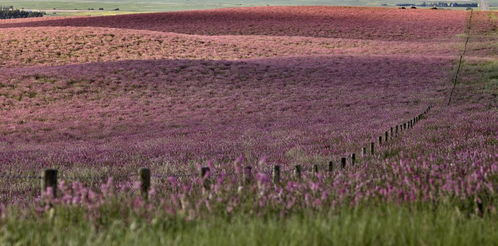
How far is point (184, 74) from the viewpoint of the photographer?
36.5 metres

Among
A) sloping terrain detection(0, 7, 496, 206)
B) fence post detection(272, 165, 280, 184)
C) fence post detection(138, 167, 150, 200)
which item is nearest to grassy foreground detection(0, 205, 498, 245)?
fence post detection(138, 167, 150, 200)

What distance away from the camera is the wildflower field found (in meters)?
6.13

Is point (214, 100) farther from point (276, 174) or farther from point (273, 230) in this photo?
point (273, 230)

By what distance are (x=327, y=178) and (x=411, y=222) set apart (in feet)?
9.96

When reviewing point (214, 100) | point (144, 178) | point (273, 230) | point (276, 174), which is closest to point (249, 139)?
point (276, 174)

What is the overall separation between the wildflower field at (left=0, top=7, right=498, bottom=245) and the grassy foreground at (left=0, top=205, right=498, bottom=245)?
2 centimetres

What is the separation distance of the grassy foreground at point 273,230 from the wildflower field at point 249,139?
0.02 meters

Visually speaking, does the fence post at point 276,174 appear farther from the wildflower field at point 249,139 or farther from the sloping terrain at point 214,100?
the sloping terrain at point 214,100

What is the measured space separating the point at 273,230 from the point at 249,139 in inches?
548

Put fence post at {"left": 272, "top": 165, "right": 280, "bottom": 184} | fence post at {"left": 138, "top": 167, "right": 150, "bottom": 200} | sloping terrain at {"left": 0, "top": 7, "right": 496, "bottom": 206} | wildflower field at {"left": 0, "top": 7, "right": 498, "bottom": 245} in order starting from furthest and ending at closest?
sloping terrain at {"left": 0, "top": 7, "right": 496, "bottom": 206} → fence post at {"left": 272, "top": 165, "right": 280, "bottom": 184} → fence post at {"left": 138, "top": 167, "right": 150, "bottom": 200} → wildflower field at {"left": 0, "top": 7, "right": 498, "bottom": 245}

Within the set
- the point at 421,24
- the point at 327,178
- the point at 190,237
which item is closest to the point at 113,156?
the point at 327,178

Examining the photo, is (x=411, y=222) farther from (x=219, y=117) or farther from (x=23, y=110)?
(x=23, y=110)

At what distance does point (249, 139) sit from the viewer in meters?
19.4

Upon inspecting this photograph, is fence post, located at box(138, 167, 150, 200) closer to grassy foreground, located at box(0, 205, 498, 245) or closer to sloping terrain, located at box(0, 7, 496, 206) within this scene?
grassy foreground, located at box(0, 205, 498, 245)
